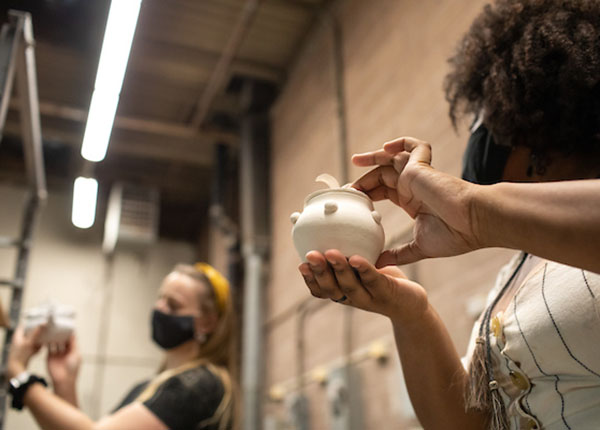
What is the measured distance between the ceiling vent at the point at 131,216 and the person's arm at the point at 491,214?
5028 mm

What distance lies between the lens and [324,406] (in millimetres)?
3465

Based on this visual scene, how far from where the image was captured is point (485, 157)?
1306 millimetres

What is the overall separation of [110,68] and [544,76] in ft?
5.62

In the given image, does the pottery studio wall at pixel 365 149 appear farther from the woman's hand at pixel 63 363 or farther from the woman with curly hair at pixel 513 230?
the woman's hand at pixel 63 363

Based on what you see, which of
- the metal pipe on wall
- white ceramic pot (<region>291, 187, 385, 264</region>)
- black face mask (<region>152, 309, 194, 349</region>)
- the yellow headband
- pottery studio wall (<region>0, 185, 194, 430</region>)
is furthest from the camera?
pottery studio wall (<region>0, 185, 194, 430</region>)

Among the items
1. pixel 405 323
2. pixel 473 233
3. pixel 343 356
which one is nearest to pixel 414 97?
pixel 343 356

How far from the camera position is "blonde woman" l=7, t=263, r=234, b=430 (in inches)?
78.7

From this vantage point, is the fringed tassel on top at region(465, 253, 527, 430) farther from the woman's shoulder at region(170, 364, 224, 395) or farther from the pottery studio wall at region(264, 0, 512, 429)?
the woman's shoulder at region(170, 364, 224, 395)

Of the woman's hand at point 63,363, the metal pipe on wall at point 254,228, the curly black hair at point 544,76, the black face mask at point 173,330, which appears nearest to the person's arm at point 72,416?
the woman's hand at point 63,363

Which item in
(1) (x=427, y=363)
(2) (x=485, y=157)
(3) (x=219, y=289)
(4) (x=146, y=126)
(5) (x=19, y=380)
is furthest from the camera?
(4) (x=146, y=126)

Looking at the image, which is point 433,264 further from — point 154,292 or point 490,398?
point 154,292

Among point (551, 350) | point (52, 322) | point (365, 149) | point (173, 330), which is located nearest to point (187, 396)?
point (173, 330)

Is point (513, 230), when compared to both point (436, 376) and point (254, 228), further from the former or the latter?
point (254, 228)

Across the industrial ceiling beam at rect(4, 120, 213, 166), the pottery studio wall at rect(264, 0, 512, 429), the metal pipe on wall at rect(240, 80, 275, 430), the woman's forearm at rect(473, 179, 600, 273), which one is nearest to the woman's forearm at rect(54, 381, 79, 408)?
the pottery studio wall at rect(264, 0, 512, 429)
